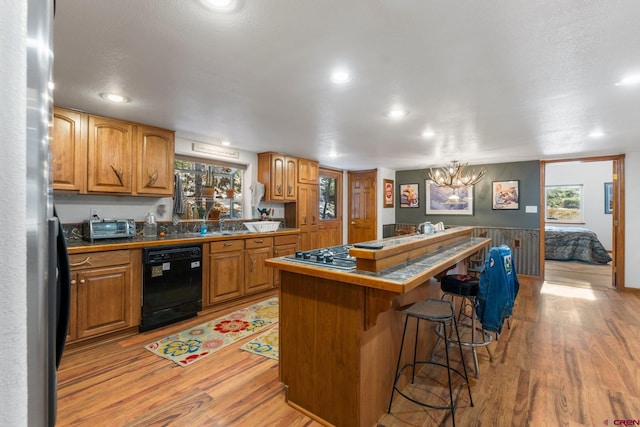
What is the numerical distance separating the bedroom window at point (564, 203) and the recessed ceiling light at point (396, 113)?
24.6ft

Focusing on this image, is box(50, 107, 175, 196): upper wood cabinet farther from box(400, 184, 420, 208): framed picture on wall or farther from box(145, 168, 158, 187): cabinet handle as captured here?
box(400, 184, 420, 208): framed picture on wall

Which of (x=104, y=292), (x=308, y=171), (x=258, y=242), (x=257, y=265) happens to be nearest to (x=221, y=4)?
(x=104, y=292)

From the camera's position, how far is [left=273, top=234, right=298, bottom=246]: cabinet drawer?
178 inches

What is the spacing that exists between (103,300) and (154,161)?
5.05 feet

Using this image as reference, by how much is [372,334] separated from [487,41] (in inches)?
69.6

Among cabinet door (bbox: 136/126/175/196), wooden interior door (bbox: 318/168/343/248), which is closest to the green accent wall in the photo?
Answer: wooden interior door (bbox: 318/168/343/248)

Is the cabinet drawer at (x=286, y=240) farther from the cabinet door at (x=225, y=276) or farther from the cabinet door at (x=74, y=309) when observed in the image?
the cabinet door at (x=74, y=309)

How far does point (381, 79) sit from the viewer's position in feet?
7.19

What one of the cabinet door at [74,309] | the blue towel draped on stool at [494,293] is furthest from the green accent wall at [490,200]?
the cabinet door at [74,309]

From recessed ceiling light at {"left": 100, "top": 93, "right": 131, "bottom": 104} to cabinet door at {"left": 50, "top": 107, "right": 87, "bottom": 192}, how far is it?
549 mm

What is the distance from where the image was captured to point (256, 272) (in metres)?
4.21

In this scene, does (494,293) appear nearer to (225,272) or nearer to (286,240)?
(225,272)

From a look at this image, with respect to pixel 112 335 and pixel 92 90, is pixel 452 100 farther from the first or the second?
pixel 112 335

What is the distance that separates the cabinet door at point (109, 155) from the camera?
3.01m
